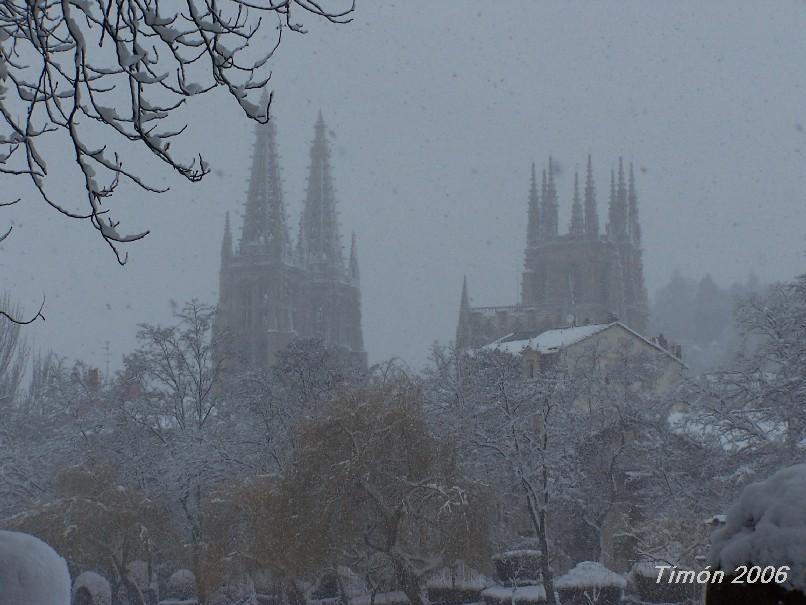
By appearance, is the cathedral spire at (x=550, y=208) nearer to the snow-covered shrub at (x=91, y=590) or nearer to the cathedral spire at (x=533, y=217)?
the cathedral spire at (x=533, y=217)

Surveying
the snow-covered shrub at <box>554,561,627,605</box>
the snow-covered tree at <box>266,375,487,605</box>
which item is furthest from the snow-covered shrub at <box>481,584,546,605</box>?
the snow-covered tree at <box>266,375,487,605</box>

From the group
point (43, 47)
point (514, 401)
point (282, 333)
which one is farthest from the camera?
point (282, 333)

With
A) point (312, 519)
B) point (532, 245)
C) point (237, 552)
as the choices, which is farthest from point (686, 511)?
point (532, 245)

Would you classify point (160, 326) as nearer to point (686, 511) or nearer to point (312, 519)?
point (312, 519)

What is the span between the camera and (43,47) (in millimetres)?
5750

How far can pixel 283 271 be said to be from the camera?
90.2 m

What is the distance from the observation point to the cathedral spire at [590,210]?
315 ft

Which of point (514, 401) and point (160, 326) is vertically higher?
point (160, 326)

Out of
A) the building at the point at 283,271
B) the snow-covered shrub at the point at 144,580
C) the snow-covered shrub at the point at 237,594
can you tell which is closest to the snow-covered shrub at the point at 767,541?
the snow-covered shrub at the point at 237,594

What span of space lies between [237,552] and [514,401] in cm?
953

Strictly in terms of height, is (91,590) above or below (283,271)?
below

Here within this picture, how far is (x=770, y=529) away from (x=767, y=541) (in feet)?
0.17

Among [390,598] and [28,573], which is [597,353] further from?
[28,573]

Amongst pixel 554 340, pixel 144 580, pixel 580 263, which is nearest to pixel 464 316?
pixel 580 263
